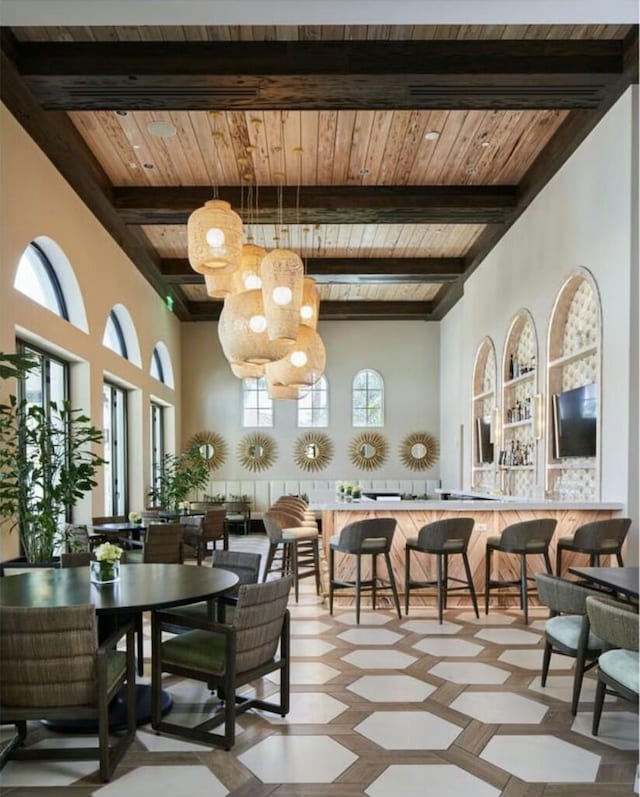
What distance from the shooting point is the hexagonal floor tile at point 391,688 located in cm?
349

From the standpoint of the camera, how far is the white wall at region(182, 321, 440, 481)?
42.5 ft

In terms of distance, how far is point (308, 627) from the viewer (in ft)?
16.3

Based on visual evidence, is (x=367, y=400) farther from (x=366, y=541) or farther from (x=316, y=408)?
(x=366, y=541)

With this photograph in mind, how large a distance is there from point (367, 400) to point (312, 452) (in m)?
1.55

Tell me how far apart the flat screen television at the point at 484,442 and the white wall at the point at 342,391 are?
10.9 feet

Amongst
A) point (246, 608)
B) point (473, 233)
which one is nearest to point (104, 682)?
point (246, 608)

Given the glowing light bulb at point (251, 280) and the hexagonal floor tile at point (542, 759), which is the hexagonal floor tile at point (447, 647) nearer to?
the hexagonal floor tile at point (542, 759)

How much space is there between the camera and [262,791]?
2531mm

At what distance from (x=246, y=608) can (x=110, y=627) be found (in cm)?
84

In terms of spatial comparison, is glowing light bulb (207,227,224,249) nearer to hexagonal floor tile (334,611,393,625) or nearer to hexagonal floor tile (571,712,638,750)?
hexagonal floor tile (334,611,393,625)

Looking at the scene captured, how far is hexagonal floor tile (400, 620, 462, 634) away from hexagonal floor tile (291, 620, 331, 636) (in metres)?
0.62

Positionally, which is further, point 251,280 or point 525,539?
point 251,280

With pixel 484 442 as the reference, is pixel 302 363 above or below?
above

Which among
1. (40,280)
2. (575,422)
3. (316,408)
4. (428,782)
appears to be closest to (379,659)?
(428,782)
